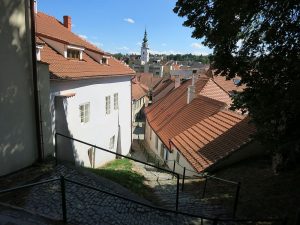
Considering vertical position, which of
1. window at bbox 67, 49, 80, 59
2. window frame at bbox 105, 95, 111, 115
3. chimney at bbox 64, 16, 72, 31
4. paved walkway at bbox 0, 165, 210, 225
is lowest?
paved walkway at bbox 0, 165, 210, 225

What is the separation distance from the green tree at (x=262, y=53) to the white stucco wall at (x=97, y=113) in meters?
6.86

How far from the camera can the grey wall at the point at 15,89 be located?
771 cm

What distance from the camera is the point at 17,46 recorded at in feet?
26.5

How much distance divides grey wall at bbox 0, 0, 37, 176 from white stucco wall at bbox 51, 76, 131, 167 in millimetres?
3449

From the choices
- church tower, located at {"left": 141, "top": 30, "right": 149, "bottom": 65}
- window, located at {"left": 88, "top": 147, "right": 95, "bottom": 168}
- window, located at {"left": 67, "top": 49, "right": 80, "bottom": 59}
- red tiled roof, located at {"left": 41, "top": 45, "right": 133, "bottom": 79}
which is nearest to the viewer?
red tiled roof, located at {"left": 41, "top": 45, "right": 133, "bottom": 79}

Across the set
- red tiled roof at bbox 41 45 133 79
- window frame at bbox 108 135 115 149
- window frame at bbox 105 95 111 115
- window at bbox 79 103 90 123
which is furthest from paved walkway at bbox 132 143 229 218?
window frame at bbox 108 135 115 149

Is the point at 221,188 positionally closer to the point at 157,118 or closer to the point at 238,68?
the point at 238,68

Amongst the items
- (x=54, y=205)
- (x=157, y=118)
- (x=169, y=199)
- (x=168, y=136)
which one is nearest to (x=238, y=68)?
(x=169, y=199)

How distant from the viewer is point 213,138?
1708 centimetres

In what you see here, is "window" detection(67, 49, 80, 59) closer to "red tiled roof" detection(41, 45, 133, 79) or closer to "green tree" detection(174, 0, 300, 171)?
"red tiled roof" detection(41, 45, 133, 79)

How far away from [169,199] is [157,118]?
18.0 metres

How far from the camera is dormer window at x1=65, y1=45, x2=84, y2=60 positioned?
52.2 ft

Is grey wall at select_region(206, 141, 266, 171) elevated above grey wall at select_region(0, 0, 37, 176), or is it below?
below

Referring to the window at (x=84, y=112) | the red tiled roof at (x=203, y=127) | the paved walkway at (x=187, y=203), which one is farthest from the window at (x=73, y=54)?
the paved walkway at (x=187, y=203)
